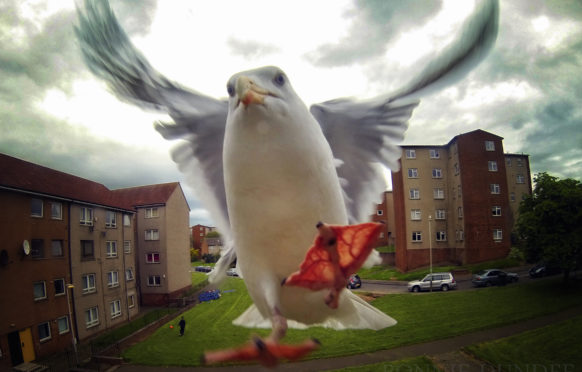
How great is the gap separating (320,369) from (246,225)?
559 centimetres

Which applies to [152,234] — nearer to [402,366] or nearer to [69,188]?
[69,188]

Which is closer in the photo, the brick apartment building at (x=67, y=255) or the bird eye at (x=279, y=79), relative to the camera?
the bird eye at (x=279, y=79)

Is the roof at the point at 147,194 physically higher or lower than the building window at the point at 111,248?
higher

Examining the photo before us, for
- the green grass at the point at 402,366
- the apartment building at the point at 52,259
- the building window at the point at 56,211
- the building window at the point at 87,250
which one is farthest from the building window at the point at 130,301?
the green grass at the point at 402,366

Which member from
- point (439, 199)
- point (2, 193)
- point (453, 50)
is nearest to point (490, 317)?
point (439, 199)

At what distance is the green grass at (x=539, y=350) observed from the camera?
16.4 feet

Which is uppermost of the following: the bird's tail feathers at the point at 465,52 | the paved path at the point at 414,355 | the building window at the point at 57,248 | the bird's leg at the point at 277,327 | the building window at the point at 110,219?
the bird's tail feathers at the point at 465,52

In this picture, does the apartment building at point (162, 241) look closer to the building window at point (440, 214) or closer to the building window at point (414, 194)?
the building window at point (414, 194)

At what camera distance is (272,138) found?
2.21 feet

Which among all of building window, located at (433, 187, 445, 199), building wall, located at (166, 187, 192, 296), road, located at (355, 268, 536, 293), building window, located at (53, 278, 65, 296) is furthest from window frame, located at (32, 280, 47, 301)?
building window, located at (433, 187, 445, 199)

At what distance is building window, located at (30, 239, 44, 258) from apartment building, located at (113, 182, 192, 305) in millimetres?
2117

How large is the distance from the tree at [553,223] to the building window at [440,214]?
7.17ft

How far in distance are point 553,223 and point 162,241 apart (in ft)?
33.1

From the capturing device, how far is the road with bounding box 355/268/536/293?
32.0 ft
